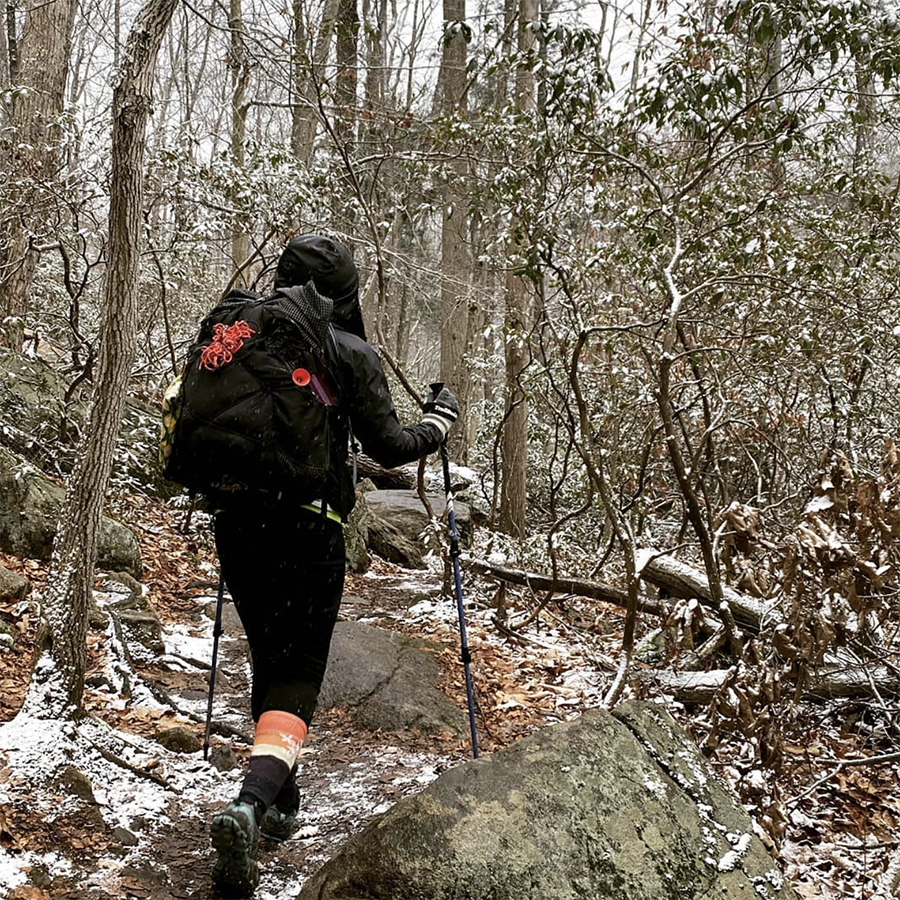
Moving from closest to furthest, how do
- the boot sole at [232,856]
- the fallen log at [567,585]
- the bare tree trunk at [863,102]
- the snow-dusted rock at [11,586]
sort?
the boot sole at [232,856] → the snow-dusted rock at [11,586] → the fallen log at [567,585] → the bare tree trunk at [863,102]

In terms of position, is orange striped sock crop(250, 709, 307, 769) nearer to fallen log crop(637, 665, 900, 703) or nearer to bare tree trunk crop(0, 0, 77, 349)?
fallen log crop(637, 665, 900, 703)

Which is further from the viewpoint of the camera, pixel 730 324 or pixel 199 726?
pixel 730 324

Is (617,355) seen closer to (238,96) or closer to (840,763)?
(238,96)

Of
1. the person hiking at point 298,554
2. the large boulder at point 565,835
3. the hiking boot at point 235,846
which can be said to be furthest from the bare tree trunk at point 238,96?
the large boulder at point 565,835

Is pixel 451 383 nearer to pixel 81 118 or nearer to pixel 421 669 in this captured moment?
pixel 81 118

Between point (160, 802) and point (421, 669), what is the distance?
252cm

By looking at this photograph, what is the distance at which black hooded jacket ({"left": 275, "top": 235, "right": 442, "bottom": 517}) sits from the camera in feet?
10.4

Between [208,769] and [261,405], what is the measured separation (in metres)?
2.02

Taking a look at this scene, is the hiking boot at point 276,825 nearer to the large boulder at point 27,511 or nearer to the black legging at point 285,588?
the black legging at point 285,588

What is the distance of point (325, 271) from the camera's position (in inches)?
129

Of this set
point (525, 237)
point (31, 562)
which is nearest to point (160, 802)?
point (31, 562)

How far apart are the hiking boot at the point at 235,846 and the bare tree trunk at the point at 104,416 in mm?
1221

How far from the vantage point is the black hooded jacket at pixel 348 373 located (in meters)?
3.17

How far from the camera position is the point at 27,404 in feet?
24.9
